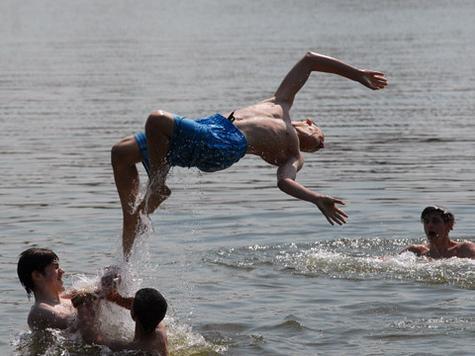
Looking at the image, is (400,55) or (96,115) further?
(400,55)

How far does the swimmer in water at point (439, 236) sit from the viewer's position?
16.2 m

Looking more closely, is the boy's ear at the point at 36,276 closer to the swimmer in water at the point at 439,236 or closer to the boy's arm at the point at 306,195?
the boy's arm at the point at 306,195

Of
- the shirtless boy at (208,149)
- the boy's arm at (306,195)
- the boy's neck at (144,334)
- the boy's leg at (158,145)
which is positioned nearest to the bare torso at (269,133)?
the shirtless boy at (208,149)

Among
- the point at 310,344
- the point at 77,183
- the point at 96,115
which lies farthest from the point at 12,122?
the point at 310,344

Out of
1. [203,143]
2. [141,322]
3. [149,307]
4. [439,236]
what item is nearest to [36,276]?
[141,322]

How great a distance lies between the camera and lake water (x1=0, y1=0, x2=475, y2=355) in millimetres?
13133

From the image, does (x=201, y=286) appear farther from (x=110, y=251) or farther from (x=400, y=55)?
(x=400, y=55)

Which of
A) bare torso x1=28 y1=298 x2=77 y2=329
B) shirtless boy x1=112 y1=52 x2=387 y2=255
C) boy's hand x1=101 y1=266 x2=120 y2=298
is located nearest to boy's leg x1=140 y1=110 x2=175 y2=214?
shirtless boy x1=112 y1=52 x2=387 y2=255

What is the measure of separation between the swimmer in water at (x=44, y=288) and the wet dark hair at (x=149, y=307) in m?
0.66

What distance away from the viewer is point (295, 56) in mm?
42562

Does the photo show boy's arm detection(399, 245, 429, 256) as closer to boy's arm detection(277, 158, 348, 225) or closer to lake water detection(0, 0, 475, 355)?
lake water detection(0, 0, 475, 355)

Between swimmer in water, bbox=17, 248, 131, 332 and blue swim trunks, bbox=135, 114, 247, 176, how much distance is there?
1196 mm

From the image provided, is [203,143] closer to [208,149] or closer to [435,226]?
[208,149]

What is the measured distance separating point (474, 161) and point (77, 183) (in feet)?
22.6
